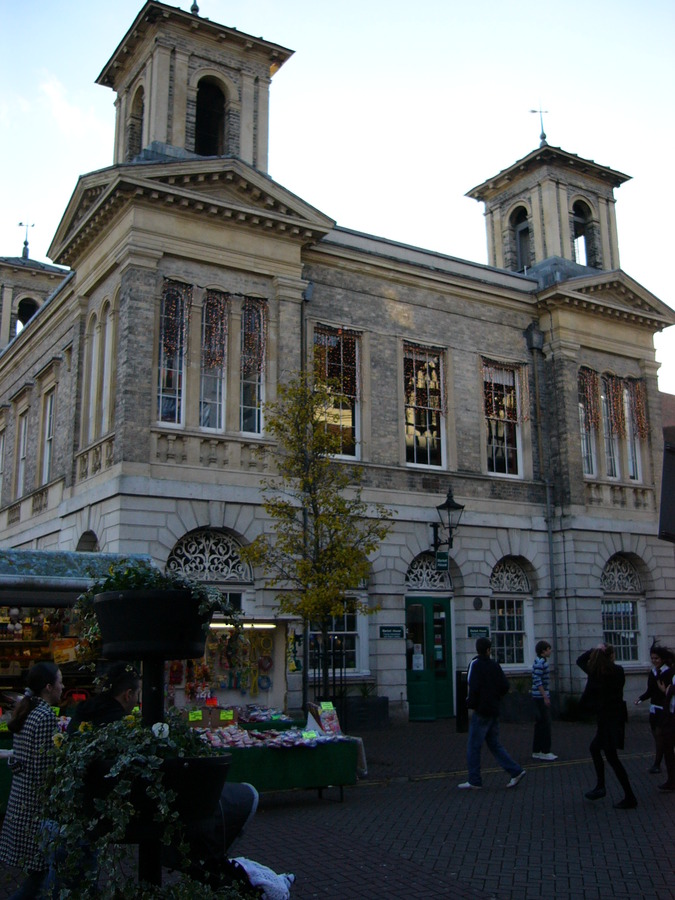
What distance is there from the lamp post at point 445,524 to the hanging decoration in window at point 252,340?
488 centimetres

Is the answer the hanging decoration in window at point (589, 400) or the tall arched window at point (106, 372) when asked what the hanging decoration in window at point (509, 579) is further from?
the tall arched window at point (106, 372)

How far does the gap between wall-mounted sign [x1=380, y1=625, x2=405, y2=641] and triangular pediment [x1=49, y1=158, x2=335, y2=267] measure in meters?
8.42

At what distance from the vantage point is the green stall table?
10484mm

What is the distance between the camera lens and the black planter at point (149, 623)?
474 cm

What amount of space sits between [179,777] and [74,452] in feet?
52.3

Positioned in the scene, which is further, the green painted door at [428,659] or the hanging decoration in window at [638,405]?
the hanging decoration in window at [638,405]

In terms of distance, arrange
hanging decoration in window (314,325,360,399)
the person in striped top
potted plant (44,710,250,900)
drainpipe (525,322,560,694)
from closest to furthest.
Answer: potted plant (44,710,250,900) → the person in striped top → hanging decoration in window (314,325,360,399) → drainpipe (525,322,560,694)

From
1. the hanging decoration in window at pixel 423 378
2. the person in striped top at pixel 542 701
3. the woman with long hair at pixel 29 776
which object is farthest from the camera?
the hanging decoration in window at pixel 423 378

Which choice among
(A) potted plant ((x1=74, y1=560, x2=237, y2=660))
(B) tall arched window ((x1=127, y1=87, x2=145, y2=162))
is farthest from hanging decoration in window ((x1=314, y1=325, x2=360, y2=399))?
(A) potted plant ((x1=74, y1=560, x2=237, y2=660))

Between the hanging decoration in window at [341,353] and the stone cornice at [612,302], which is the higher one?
the stone cornice at [612,302]

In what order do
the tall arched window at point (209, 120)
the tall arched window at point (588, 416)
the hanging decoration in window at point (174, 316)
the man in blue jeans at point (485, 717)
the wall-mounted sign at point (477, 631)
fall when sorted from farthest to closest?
the tall arched window at point (588, 416) → the tall arched window at point (209, 120) → the wall-mounted sign at point (477, 631) → the hanging decoration in window at point (174, 316) → the man in blue jeans at point (485, 717)

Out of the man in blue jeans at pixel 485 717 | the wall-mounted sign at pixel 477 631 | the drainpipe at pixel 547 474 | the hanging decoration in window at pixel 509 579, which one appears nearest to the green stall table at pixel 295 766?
the man in blue jeans at pixel 485 717

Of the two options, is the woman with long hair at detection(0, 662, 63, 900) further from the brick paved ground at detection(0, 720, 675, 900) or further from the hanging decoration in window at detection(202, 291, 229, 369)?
the hanging decoration in window at detection(202, 291, 229, 369)

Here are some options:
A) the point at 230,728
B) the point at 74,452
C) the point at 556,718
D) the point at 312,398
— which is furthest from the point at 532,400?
the point at 230,728
